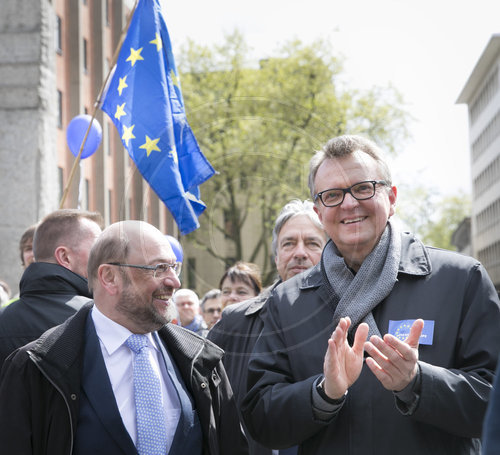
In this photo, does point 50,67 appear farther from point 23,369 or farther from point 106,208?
point 23,369

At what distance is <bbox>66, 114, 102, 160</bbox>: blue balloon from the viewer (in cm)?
678

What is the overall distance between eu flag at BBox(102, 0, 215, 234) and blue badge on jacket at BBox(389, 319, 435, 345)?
8.12 feet

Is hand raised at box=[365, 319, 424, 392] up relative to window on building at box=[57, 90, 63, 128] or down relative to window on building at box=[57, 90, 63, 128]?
down

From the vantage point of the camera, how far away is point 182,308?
8344 mm

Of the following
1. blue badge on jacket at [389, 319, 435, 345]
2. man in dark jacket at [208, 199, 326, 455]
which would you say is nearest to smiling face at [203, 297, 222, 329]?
man in dark jacket at [208, 199, 326, 455]

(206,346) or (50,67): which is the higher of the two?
(50,67)

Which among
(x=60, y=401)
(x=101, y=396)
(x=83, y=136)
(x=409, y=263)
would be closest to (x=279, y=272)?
(x=409, y=263)

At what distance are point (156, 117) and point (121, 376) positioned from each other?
319 centimetres

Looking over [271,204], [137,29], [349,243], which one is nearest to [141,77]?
[137,29]

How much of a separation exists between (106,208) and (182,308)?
46.2 feet

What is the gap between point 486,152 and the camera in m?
69.3

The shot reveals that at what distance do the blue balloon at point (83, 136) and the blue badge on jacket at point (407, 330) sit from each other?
4611 mm

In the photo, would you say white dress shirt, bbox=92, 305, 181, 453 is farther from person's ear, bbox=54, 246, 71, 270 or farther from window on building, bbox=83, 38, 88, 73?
window on building, bbox=83, 38, 88, 73

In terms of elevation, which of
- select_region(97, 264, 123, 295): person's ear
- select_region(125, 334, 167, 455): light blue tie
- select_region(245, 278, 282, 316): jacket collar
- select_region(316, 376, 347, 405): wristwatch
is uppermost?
select_region(97, 264, 123, 295): person's ear
